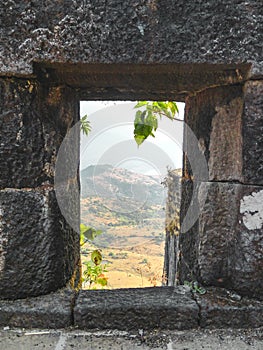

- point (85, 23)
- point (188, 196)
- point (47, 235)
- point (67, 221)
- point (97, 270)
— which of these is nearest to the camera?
point (85, 23)

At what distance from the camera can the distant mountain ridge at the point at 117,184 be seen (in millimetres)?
2234

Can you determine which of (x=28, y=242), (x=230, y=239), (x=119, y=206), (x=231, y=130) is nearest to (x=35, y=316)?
(x=28, y=242)

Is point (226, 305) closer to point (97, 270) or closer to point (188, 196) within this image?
Result: point (188, 196)

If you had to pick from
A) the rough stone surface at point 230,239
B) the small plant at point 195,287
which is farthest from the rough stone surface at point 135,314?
the rough stone surface at point 230,239

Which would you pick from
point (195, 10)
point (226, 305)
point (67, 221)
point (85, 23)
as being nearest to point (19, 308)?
point (67, 221)

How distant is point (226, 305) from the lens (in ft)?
4.41

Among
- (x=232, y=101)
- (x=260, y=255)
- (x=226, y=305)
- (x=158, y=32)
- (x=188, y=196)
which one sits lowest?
(x=226, y=305)

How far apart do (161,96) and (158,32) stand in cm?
53

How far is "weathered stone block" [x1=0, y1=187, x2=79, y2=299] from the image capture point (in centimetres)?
132

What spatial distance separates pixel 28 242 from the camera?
1.34 metres

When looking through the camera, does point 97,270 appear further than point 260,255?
Yes

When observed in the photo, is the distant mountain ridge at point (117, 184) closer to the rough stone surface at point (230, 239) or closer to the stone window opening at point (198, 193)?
the stone window opening at point (198, 193)

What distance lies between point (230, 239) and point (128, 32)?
0.92 m

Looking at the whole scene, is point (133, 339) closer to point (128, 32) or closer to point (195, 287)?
point (195, 287)
